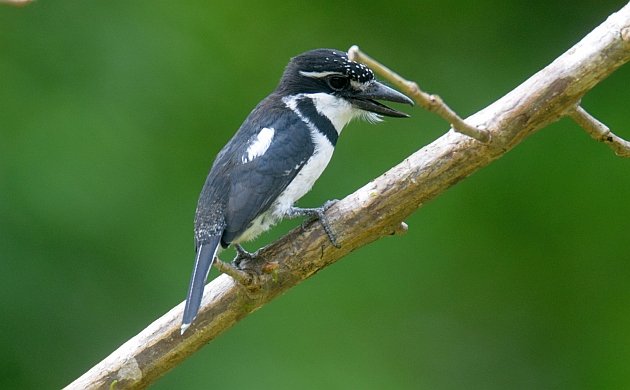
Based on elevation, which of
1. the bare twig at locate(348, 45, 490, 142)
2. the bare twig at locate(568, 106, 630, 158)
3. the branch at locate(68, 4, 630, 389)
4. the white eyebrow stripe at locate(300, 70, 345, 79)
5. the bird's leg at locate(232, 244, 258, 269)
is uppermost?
the white eyebrow stripe at locate(300, 70, 345, 79)

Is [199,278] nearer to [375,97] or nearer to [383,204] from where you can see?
[383,204]

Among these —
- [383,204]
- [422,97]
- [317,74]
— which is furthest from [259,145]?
[422,97]

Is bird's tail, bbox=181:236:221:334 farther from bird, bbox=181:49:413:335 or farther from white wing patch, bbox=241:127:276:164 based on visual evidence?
white wing patch, bbox=241:127:276:164

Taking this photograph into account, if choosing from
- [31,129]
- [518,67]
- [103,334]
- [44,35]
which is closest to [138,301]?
[103,334]

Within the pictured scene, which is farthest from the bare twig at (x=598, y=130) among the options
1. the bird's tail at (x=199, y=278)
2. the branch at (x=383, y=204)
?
the bird's tail at (x=199, y=278)

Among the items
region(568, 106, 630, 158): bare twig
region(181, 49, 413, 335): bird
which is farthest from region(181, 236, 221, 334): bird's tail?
region(568, 106, 630, 158): bare twig

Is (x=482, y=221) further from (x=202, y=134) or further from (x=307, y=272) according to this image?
(x=307, y=272)

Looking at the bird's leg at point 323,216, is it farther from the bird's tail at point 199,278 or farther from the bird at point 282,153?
the bird's tail at point 199,278
